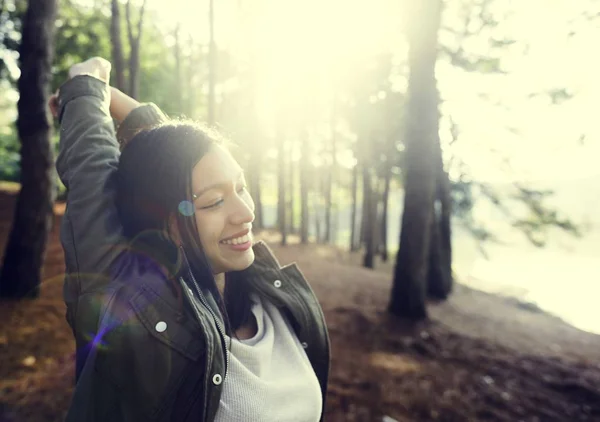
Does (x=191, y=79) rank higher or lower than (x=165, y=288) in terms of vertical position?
higher

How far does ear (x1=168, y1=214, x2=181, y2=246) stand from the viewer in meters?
1.67

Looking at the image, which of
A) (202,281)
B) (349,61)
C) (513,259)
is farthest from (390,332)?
(513,259)

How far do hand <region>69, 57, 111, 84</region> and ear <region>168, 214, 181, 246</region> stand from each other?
0.94 m

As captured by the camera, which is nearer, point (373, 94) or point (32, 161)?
point (32, 161)

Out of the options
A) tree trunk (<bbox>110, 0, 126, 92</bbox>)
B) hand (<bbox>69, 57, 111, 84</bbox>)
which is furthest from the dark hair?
tree trunk (<bbox>110, 0, 126, 92</bbox>)

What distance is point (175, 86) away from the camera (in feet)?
63.0

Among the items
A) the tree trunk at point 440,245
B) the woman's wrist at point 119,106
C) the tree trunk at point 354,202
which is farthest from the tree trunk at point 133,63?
the tree trunk at point 354,202

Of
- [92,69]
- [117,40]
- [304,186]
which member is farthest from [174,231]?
[304,186]

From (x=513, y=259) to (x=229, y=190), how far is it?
190 feet

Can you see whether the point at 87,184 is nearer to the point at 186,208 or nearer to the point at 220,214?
the point at 186,208

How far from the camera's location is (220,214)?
1708 millimetres

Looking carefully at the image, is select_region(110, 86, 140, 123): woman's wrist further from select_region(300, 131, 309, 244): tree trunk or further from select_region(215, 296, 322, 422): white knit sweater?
select_region(300, 131, 309, 244): tree trunk

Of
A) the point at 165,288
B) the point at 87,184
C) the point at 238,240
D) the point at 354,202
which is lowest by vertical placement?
the point at 354,202

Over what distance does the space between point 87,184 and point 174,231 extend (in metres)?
0.43
